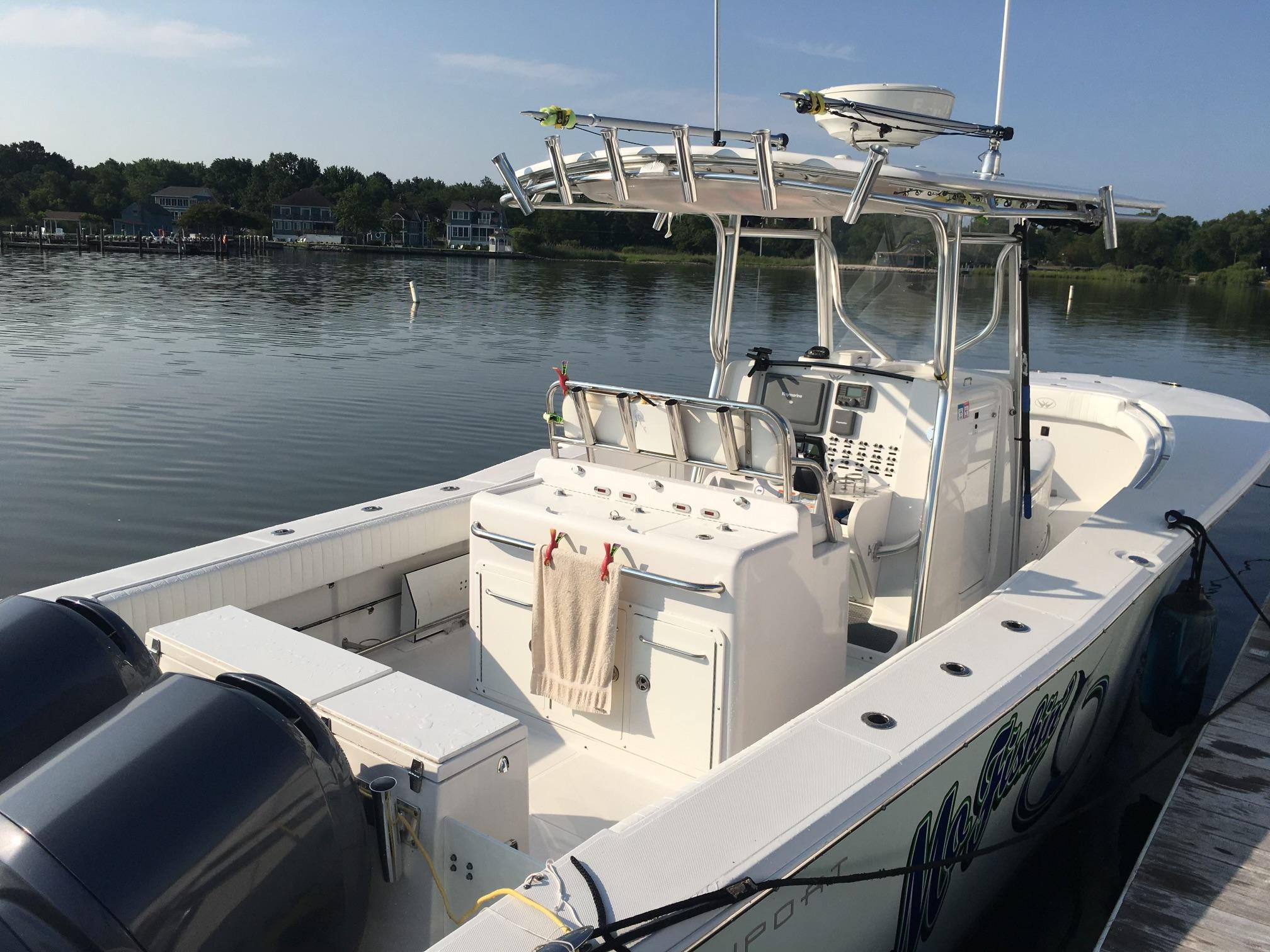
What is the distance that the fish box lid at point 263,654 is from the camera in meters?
2.62

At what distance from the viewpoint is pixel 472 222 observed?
8981cm

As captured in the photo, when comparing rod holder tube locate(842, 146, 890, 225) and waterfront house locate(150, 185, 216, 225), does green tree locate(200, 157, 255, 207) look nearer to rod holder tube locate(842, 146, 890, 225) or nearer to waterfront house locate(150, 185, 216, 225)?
waterfront house locate(150, 185, 216, 225)

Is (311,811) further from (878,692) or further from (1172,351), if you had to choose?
(1172,351)

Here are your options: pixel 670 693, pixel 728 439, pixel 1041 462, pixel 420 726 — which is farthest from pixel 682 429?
pixel 1041 462

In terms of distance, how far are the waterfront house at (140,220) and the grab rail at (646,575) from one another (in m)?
98.9

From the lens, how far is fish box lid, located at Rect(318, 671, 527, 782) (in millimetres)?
2279

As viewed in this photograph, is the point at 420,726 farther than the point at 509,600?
No


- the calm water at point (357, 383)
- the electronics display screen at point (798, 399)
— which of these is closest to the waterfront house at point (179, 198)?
the calm water at point (357, 383)

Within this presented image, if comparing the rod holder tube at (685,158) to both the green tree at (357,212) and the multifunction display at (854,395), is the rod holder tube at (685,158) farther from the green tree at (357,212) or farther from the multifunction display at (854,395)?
the green tree at (357,212)

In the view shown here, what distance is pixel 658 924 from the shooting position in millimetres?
1835

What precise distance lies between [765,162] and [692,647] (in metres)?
1.51

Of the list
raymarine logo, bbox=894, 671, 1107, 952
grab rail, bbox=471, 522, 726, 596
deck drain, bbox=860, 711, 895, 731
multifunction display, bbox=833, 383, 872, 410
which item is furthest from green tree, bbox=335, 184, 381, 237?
deck drain, bbox=860, 711, 895, 731

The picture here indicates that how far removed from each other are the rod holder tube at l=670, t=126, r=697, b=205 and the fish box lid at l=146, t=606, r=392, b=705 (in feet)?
5.65

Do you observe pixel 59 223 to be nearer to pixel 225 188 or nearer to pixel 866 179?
pixel 225 188
